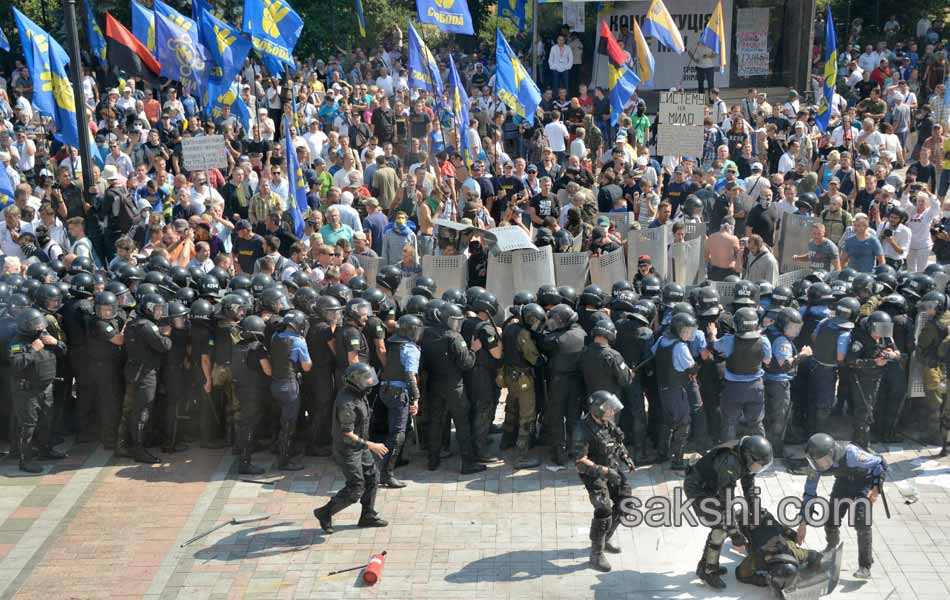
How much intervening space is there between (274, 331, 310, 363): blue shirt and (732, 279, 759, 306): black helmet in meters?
4.20

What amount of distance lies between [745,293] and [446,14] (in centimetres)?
900

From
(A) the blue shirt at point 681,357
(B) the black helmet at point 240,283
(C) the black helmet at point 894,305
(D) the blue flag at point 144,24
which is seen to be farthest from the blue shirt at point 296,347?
(D) the blue flag at point 144,24

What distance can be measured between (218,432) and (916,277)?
290 inches

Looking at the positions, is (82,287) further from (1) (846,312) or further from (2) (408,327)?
(1) (846,312)

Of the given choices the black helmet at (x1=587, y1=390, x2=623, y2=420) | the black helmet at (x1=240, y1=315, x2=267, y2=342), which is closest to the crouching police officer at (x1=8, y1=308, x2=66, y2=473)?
the black helmet at (x1=240, y1=315, x2=267, y2=342)

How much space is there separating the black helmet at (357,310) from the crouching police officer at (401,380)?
0.43m

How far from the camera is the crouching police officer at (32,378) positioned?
1088 centimetres

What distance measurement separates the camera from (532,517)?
10.1 m

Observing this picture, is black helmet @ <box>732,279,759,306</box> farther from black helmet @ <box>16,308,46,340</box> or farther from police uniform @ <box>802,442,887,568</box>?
black helmet @ <box>16,308,46,340</box>

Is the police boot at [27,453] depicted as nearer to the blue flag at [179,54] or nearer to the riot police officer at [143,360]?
the riot police officer at [143,360]

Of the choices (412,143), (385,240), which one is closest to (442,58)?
(412,143)

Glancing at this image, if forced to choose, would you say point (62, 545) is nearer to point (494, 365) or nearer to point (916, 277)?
point (494, 365)

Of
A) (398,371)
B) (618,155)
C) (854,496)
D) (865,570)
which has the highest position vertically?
(618,155)

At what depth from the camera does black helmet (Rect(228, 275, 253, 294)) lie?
11963 mm
